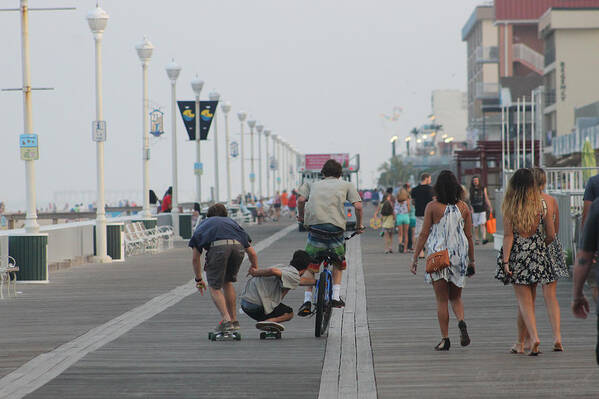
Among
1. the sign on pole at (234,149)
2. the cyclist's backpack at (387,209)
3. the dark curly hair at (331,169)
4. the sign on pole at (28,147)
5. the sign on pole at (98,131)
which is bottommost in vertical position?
the cyclist's backpack at (387,209)

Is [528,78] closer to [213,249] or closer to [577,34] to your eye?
[577,34]

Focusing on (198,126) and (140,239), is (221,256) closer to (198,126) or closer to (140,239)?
(140,239)

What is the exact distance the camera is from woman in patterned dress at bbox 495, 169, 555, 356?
10.8m

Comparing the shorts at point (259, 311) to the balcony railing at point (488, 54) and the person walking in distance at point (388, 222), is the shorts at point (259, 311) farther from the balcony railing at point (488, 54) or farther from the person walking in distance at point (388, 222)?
the balcony railing at point (488, 54)

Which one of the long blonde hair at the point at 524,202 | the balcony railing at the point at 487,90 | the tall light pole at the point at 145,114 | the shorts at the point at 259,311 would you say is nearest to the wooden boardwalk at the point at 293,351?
the shorts at the point at 259,311

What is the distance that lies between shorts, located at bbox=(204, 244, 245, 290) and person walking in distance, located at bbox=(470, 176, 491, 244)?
1826cm

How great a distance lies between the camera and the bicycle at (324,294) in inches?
491

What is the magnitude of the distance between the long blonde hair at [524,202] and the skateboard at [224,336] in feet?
10.7

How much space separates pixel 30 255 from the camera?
848 inches

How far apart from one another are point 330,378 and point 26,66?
1446 centimetres

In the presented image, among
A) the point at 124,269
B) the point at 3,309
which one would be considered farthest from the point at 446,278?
the point at 124,269

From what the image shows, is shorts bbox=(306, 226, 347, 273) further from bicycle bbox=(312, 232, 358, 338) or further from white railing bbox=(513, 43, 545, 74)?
white railing bbox=(513, 43, 545, 74)

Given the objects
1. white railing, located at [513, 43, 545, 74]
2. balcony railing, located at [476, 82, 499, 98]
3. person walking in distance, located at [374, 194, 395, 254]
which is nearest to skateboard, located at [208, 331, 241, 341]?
person walking in distance, located at [374, 194, 395, 254]

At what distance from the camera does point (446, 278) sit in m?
11.4
